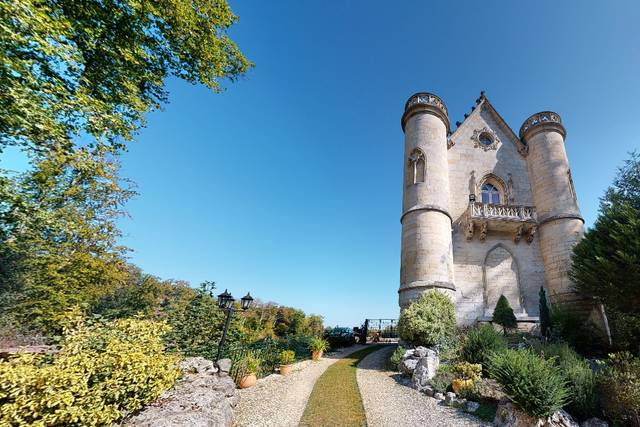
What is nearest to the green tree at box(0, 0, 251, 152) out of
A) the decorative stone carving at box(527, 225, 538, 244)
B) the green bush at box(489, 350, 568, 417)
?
the green bush at box(489, 350, 568, 417)

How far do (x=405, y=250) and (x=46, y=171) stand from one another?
16773mm

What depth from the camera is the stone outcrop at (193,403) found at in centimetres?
430

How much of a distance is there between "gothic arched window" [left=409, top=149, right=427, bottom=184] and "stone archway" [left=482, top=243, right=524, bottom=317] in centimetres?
588

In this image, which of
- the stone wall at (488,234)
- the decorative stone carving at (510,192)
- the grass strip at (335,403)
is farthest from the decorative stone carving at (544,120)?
the grass strip at (335,403)

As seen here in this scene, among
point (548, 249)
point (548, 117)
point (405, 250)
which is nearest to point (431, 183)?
point (405, 250)

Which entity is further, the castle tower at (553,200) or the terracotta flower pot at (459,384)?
the castle tower at (553,200)

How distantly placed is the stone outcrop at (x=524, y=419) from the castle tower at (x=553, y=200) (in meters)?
11.1

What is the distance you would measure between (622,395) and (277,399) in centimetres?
736

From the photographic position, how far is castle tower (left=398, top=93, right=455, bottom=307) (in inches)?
506

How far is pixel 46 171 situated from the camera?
11078 millimetres

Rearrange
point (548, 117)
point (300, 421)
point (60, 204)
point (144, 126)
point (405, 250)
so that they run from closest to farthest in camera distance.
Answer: point (300, 421)
point (144, 126)
point (60, 204)
point (405, 250)
point (548, 117)

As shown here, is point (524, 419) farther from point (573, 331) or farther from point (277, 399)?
point (573, 331)

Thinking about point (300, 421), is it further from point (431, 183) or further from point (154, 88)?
point (431, 183)

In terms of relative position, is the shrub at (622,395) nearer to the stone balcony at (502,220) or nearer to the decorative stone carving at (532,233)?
the stone balcony at (502,220)
